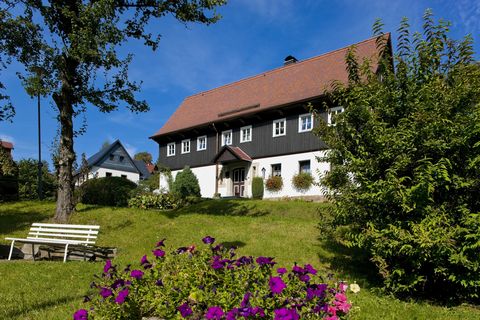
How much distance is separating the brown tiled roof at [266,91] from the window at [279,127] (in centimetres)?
115

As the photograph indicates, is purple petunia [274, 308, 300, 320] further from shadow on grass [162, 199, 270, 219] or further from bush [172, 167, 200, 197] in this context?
bush [172, 167, 200, 197]

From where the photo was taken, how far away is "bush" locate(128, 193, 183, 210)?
761 inches

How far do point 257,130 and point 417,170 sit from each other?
794 inches

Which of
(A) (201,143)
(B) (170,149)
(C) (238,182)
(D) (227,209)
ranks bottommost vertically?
(D) (227,209)

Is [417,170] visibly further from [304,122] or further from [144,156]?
[144,156]

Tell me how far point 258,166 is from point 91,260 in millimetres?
17061

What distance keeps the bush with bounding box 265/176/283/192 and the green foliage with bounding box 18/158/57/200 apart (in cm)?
1554

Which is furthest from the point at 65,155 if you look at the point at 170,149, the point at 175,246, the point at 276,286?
the point at 170,149

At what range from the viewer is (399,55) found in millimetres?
7117

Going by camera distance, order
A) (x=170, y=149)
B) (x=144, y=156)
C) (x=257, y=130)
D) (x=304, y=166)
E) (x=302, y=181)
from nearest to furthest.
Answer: (x=302, y=181) < (x=304, y=166) < (x=257, y=130) < (x=170, y=149) < (x=144, y=156)

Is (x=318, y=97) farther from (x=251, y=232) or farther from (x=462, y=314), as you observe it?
(x=462, y=314)

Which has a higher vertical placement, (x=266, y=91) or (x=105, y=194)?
(x=266, y=91)

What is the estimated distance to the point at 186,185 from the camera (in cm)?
2628

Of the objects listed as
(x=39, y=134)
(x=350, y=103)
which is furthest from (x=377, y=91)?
(x=39, y=134)
